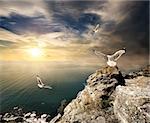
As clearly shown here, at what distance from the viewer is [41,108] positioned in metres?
78.6

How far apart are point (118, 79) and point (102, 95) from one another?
9.11 feet

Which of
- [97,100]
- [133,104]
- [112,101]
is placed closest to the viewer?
[133,104]

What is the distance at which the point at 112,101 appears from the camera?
27.7m

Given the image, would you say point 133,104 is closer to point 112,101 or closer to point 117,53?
point 112,101

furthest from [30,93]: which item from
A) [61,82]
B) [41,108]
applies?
[61,82]

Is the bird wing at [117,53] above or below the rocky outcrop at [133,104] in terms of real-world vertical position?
above

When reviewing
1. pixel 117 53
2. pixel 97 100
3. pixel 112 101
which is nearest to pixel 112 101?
pixel 112 101

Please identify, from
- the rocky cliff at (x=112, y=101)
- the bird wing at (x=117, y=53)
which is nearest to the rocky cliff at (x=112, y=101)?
the rocky cliff at (x=112, y=101)

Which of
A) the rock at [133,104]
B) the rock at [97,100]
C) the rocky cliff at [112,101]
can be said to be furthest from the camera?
the rock at [97,100]

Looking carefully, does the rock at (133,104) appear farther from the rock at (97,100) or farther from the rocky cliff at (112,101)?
the rock at (97,100)

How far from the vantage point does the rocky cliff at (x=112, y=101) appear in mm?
21891

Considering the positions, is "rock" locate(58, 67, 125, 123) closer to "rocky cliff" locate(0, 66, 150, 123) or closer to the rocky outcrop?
"rocky cliff" locate(0, 66, 150, 123)

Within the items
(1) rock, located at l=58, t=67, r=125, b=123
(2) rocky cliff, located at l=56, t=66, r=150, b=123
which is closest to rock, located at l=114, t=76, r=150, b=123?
(2) rocky cliff, located at l=56, t=66, r=150, b=123

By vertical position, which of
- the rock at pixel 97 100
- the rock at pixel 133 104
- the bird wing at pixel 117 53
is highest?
the bird wing at pixel 117 53
